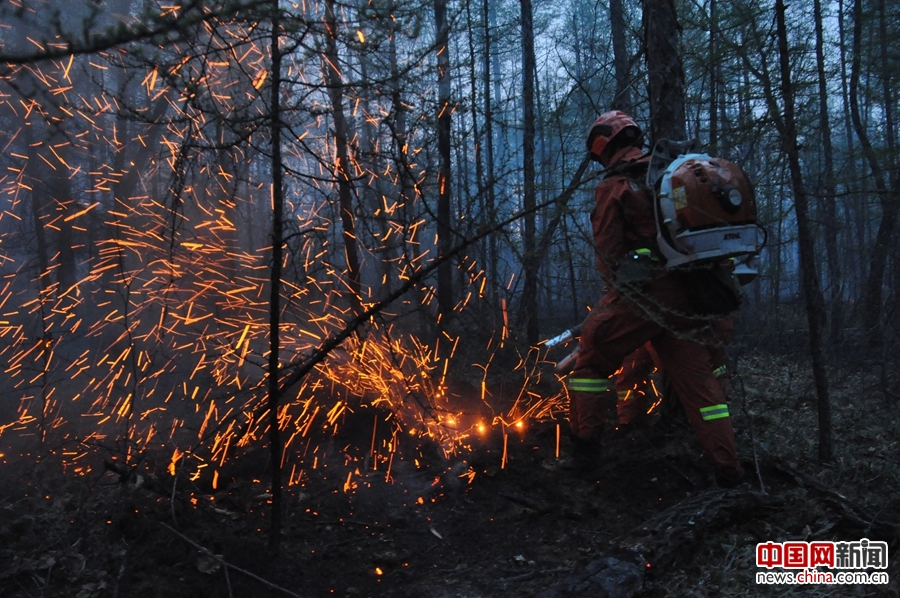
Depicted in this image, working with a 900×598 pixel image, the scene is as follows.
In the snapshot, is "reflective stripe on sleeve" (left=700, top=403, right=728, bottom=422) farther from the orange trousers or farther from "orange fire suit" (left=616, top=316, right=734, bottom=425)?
"orange fire suit" (left=616, top=316, right=734, bottom=425)

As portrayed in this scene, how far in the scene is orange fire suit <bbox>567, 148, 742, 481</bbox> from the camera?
443 cm

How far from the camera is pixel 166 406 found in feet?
26.0

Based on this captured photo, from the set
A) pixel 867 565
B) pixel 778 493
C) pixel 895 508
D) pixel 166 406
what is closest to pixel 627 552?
pixel 867 565

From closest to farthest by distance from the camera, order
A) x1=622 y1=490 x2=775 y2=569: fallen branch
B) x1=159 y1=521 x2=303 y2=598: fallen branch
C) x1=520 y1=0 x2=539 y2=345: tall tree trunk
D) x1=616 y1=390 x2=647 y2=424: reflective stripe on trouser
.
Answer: x1=159 y1=521 x2=303 y2=598: fallen branch < x1=622 y1=490 x2=775 y2=569: fallen branch < x1=616 y1=390 x2=647 y2=424: reflective stripe on trouser < x1=520 y1=0 x2=539 y2=345: tall tree trunk

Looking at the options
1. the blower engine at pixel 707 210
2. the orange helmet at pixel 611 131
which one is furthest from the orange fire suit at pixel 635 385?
the orange helmet at pixel 611 131

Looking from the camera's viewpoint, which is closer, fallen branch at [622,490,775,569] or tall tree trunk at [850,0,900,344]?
fallen branch at [622,490,775,569]

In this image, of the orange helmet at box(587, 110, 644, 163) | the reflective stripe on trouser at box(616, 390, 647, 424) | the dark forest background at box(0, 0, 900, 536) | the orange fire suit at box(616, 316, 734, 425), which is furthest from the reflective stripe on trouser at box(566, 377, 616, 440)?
the orange helmet at box(587, 110, 644, 163)

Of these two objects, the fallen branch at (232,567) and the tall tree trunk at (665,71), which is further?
the tall tree trunk at (665,71)

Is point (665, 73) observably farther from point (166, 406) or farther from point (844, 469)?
point (166, 406)

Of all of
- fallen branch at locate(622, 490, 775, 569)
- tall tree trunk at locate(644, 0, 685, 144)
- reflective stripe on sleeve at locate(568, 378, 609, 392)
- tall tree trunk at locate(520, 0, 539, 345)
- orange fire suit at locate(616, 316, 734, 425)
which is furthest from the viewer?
tall tree trunk at locate(520, 0, 539, 345)

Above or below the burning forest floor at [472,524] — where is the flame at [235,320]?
above

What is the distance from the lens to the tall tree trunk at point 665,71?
5.23m

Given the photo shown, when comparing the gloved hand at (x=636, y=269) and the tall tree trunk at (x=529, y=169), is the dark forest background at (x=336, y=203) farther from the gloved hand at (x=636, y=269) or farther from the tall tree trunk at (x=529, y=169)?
the gloved hand at (x=636, y=269)

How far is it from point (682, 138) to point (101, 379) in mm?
8083
